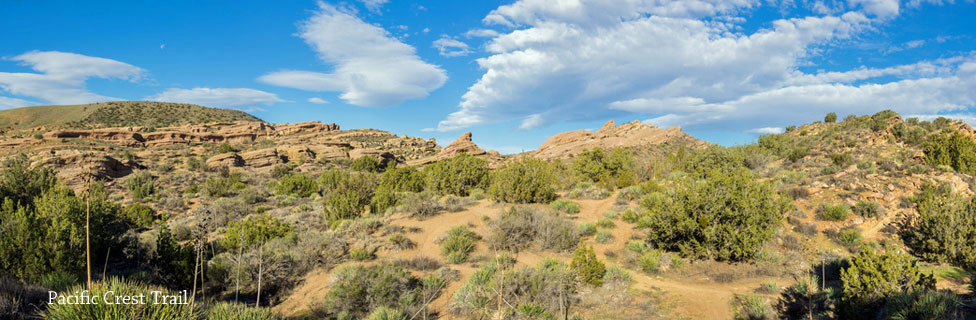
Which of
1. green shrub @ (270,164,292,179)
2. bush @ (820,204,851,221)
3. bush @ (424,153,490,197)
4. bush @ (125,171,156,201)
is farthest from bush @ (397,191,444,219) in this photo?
green shrub @ (270,164,292,179)

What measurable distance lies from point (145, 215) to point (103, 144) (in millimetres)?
45826

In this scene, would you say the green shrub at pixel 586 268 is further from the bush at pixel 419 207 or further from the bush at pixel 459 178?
the bush at pixel 459 178

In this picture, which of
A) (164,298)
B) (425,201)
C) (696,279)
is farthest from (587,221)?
(164,298)

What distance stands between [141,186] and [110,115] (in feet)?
197

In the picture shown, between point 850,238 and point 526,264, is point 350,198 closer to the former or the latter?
point 526,264

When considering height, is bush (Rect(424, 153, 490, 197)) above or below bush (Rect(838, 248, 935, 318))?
above

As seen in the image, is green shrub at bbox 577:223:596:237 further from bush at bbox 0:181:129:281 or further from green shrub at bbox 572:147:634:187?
bush at bbox 0:181:129:281

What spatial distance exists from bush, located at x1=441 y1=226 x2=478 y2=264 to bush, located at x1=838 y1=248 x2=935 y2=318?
Result: 30.1ft

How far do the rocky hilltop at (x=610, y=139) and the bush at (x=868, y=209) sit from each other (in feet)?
117

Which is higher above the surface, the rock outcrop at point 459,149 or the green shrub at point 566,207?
the rock outcrop at point 459,149

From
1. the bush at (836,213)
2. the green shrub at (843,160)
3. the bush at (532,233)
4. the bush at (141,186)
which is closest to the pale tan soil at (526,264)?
the bush at (532,233)

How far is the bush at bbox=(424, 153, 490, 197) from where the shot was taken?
2327 centimetres

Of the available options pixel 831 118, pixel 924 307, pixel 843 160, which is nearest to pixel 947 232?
pixel 924 307

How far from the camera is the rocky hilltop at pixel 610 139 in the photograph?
52938 mm
